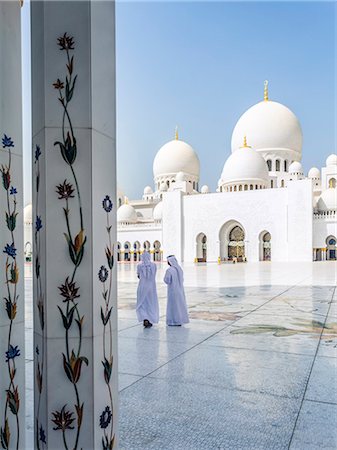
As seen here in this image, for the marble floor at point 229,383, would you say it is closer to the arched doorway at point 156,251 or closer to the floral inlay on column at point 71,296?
the floral inlay on column at point 71,296

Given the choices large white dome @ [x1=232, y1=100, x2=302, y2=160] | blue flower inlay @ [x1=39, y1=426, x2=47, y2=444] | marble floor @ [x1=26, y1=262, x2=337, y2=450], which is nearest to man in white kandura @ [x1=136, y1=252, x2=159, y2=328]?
marble floor @ [x1=26, y1=262, x2=337, y2=450]

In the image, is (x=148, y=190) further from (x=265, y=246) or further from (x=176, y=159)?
(x=265, y=246)

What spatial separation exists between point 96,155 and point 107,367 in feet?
2.66

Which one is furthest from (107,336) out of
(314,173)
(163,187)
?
(314,173)

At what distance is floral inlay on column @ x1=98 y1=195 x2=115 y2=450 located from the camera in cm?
150

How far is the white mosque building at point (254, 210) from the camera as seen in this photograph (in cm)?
2547

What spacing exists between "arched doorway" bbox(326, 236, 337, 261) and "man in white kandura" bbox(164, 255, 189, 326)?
22.7 metres

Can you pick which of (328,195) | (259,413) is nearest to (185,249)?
(328,195)

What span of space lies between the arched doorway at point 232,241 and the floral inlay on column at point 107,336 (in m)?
26.8

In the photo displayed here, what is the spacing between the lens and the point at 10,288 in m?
1.89

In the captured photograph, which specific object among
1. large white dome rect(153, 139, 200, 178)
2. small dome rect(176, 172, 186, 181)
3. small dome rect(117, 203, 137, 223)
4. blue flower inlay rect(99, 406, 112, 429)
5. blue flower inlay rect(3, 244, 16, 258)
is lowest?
blue flower inlay rect(99, 406, 112, 429)

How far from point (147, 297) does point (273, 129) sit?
29083 mm

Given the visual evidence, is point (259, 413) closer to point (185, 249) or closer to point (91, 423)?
point (91, 423)

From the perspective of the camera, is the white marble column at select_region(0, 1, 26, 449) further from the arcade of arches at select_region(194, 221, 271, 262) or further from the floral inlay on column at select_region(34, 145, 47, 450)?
the arcade of arches at select_region(194, 221, 271, 262)
